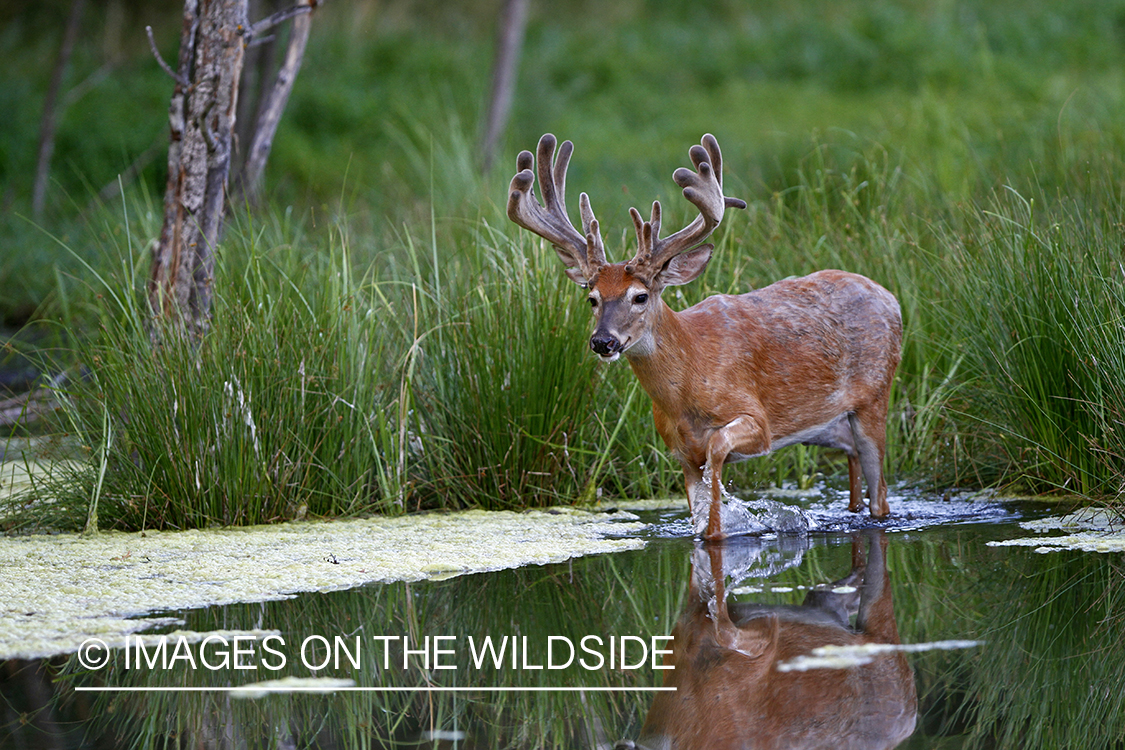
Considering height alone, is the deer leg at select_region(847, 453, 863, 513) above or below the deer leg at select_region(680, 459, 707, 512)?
below

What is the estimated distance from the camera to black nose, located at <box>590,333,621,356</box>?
15.1ft

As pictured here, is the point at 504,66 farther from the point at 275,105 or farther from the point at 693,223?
the point at 693,223

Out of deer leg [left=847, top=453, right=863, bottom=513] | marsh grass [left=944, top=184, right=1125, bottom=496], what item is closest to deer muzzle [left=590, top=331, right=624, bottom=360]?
deer leg [left=847, top=453, right=863, bottom=513]

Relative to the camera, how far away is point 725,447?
493 centimetres

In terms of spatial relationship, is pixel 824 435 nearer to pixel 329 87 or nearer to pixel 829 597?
pixel 829 597

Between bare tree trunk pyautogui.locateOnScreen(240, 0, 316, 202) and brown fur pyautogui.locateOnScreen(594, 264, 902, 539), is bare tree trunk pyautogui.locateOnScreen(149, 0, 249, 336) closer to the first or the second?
bare tree trunk pyautogui.locateOnScreen(240, 0, 316, 202)

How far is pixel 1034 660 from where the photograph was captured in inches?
132

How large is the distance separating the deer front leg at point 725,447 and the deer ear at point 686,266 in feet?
1.97

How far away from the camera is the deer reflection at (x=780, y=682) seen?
2922 mm

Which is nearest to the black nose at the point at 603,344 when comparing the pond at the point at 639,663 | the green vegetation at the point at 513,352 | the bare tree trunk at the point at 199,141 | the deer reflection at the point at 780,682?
the pond at the point at 639,663

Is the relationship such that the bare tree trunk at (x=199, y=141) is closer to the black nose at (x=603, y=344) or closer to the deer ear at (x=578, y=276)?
the deer ear at (x=578, y=276)

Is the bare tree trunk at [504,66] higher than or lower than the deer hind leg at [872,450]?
higher

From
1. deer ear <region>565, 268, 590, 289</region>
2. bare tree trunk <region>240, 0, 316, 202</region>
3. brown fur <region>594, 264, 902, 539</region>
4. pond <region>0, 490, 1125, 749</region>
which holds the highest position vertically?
bare tree trunk <region>240, 0, 316, 202</region>

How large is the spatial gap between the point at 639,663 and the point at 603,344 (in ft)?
4.74
